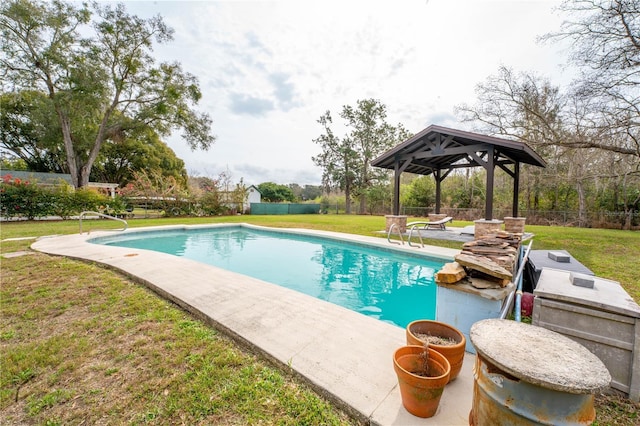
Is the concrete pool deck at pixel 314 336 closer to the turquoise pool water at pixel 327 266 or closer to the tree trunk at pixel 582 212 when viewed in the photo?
the turquoise pool water at pixel 327 266

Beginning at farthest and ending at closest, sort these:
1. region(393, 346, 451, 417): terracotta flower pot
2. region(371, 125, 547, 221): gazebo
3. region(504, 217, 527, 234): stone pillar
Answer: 1. region(504, 217, 527, 234): stone pillar
2. region(371, 125, 547, 221): gazebo
3. region(393, 346, 451, 417): terracotta flower pot

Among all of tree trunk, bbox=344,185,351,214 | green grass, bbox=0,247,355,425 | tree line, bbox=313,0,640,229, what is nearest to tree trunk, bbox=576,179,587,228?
tree line, bbox=313,0,640,229

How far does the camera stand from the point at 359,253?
25.0 feet

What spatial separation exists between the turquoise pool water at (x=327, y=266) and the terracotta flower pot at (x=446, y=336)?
5.99 ft

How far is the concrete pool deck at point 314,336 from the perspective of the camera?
1.66m

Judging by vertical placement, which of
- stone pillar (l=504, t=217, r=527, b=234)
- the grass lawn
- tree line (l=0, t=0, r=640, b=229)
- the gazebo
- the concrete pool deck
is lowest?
the grass lawn

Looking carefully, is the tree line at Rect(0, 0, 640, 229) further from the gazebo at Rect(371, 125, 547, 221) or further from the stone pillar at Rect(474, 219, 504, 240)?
the stone pillar at Rect(474, 219, 504, 240)

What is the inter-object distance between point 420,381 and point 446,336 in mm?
696

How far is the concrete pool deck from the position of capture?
65.2 inches

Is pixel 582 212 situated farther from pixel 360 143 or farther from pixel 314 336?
pixel 314 336

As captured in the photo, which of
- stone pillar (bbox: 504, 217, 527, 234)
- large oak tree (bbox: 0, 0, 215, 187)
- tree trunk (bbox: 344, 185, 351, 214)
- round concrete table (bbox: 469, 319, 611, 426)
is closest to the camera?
round concrete table (bbox: 469, 319, 611, 426)

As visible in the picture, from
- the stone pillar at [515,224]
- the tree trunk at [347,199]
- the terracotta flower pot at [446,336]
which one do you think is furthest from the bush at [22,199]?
the tree trunk at [347,199]

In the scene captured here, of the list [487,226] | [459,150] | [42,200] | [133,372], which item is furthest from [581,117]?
[42,200]

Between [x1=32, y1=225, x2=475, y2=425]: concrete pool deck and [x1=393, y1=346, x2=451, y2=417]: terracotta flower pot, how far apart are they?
78mm
